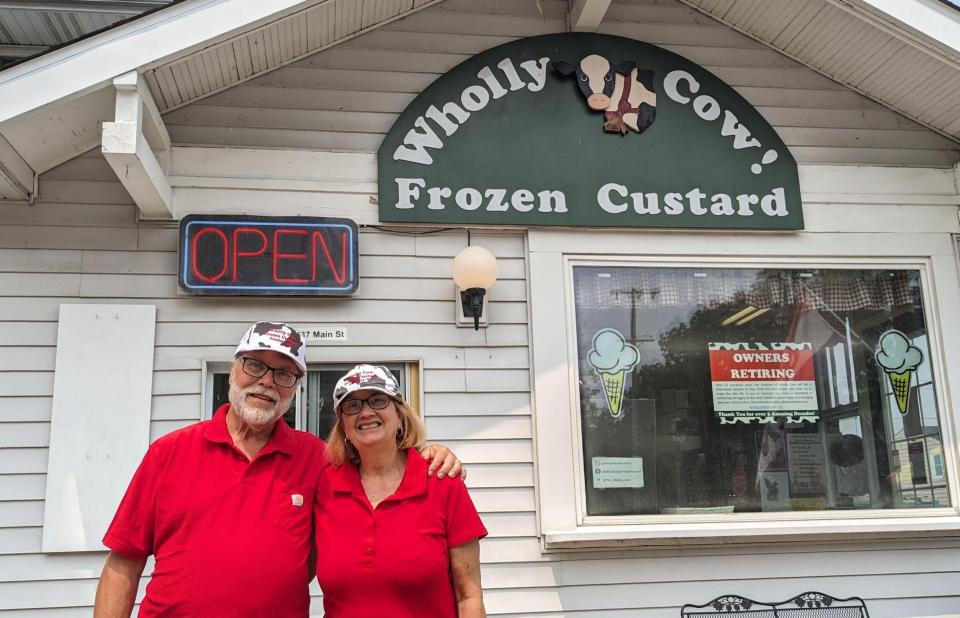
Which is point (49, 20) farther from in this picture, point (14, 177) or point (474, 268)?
point (474, 268)

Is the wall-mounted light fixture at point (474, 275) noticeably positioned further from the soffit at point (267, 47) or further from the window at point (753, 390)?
the soffit at point (267, 47)

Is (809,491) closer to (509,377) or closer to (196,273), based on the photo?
(509,377)

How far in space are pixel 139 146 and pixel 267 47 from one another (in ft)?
3.13

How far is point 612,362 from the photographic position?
4.68 meters

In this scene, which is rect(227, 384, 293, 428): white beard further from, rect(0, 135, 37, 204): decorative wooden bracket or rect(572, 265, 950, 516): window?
rect(572, 265, 950, 516): window

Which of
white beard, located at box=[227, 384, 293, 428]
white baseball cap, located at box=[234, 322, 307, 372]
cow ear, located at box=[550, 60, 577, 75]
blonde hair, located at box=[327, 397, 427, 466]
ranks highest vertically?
cow ear, located at box=[550, 60, 577, 75]

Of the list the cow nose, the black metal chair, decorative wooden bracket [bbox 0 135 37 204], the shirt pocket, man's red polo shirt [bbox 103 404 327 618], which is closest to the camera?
man's red polo shirt [bbox 103 404 327 618]

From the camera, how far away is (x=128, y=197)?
4.43 m

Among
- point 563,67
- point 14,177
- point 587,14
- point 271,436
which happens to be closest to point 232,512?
point 271,436

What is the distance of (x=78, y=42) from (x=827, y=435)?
13.1 feet

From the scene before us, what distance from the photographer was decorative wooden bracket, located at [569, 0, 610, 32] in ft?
15.7

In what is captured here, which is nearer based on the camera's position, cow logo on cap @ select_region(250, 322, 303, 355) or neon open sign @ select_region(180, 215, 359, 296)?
cow logo on cap @ select_region(250, 322, 303, 355)

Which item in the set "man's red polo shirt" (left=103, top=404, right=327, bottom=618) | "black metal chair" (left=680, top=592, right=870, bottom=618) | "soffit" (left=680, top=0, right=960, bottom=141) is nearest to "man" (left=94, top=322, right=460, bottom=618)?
"man's red polo shirt" (left=103, top=404, right=327, bottom=618)

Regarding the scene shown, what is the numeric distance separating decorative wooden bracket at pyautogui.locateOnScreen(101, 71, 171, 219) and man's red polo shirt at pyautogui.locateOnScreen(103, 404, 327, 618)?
5.34ft
